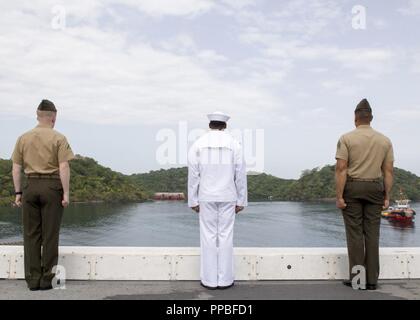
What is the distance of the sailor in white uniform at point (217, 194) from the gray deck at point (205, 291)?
28 cm

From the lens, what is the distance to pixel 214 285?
15.9 feet

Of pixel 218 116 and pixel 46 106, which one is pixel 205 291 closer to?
pixel 218 116

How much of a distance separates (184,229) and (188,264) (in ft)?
298

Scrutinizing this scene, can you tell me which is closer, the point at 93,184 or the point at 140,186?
the point at 93,184

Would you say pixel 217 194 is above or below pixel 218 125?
below

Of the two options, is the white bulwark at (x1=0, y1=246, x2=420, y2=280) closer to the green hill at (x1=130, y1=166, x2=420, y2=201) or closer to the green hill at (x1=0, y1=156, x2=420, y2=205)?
the green hill at (x1=0, y1=156, x2=420, y2=205)

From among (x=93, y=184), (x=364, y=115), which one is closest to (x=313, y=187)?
(x=93, y=184)

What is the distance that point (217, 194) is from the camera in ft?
16.3

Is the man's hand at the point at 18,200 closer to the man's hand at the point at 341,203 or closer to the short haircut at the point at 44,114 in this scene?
the short haircut at the point at 44,114

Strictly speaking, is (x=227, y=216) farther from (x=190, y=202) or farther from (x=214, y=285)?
(x=214, y=285)

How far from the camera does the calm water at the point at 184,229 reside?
80.6 meters

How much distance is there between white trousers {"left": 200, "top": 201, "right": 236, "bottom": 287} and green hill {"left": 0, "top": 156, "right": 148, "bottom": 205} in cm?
15063
